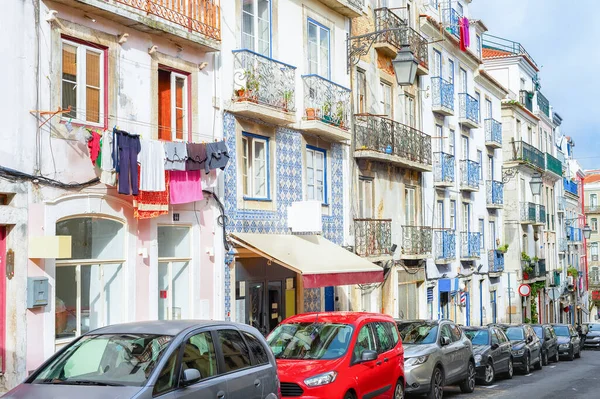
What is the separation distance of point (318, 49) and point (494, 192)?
66.2 feet

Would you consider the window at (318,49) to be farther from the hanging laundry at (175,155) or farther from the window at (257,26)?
the hanging laundry at (175,155)

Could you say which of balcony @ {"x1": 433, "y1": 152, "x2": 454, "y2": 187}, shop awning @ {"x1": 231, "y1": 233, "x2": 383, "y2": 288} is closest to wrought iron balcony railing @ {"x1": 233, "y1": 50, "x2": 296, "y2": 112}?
shop awning @ {"x1": 231, "y1": 233, "x2": 383, "y2": 288}

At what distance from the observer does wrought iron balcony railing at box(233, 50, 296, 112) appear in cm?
1781

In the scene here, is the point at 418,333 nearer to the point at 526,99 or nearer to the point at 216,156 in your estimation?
the point at 216,156

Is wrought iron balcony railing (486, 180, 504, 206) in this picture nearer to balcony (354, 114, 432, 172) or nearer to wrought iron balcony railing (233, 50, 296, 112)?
balcony (354, 114, 432, 172)

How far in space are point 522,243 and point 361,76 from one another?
79.0 ft

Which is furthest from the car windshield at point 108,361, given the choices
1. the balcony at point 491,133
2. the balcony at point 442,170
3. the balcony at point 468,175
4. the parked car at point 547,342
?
the balcony at point 491,133

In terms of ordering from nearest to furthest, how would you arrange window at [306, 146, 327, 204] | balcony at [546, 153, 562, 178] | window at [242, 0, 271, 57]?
window at [242, 0, 271, 57] < window at [306, 146, 327, 204] < balcony at [546, 153, 562, 178]

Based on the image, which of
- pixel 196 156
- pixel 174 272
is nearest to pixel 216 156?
pixel 196 156

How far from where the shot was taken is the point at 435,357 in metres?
15.8

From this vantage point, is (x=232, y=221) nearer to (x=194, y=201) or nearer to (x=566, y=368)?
(x=194, y=201)

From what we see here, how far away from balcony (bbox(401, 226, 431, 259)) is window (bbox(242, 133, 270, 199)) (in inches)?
353

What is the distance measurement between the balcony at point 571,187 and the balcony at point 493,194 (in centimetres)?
2427

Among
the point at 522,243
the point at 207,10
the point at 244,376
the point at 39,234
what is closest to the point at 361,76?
the point at 207,10
